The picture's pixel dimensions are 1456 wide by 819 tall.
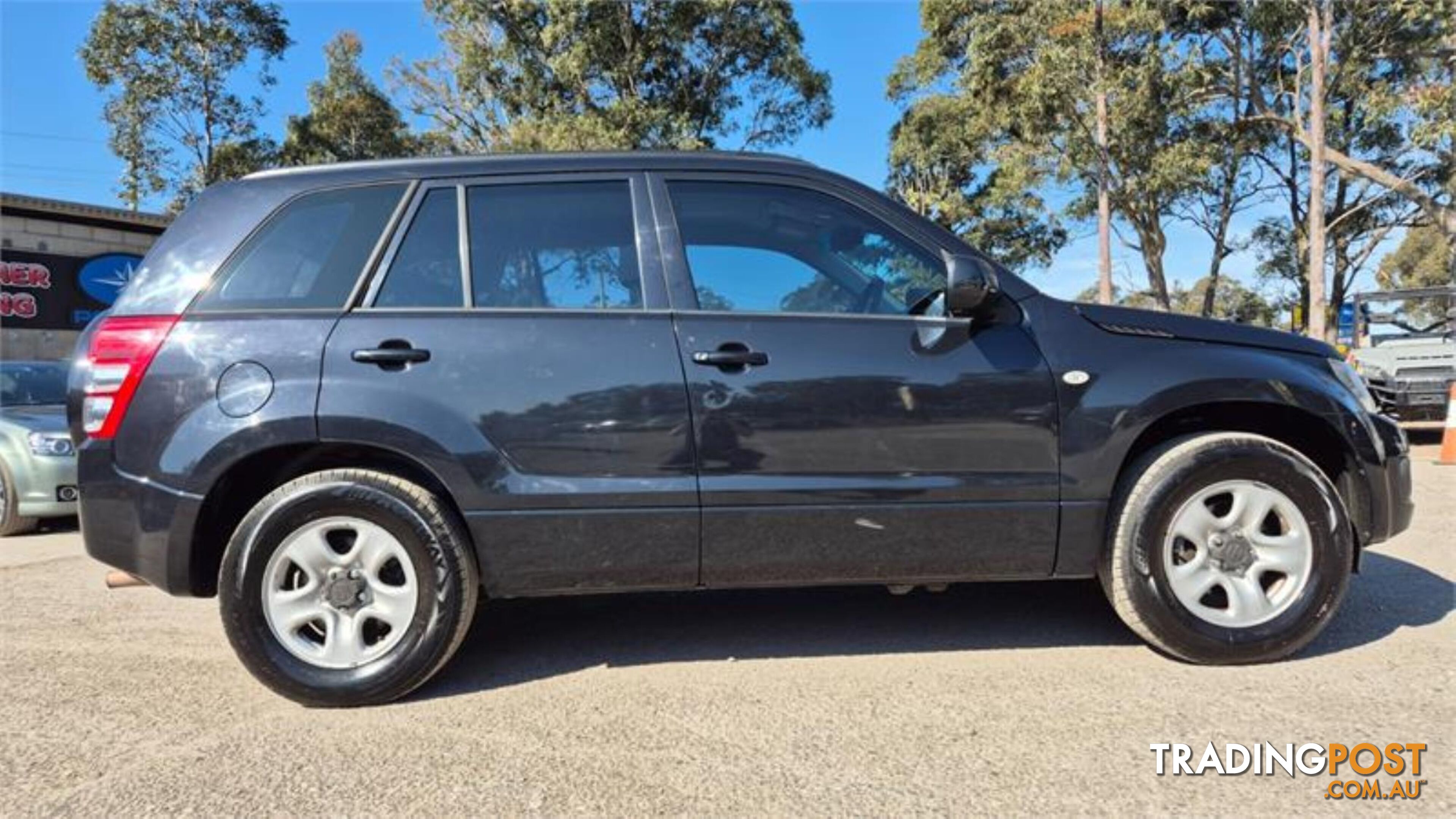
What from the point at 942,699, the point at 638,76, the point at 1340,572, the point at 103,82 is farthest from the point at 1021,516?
the point at 103,82

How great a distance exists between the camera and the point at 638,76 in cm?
1886

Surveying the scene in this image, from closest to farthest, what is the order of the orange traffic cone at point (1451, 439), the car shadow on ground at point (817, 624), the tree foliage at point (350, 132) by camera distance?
the car shadow on ground at point (817, 624), the orange traffic cone at point (1451, 439), the tree foliage at point (350, 132)

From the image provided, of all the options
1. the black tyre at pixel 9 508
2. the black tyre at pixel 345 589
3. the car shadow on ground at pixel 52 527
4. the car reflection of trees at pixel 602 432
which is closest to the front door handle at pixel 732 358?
the car reflection of trees at pixel 602 432

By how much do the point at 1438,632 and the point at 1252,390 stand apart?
4.36 ft

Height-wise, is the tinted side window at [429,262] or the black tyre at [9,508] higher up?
the tinted side window at [429,262]

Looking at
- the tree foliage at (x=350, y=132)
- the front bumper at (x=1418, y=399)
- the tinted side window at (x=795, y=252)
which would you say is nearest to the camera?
the tinted side window at (x=795, y=252)

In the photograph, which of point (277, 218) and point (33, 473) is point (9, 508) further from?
point (277, 218)

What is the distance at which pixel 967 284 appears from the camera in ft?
9.68

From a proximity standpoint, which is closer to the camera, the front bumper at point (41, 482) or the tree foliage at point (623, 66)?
the front bumper at point (41, 482)

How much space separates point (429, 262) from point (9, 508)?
18.5 feet

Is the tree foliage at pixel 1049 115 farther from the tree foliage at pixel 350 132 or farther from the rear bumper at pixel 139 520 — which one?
the rear bumper at pixel 139 520

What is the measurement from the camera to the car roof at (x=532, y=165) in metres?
3.20

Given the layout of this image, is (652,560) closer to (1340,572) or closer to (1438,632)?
(1340,572)

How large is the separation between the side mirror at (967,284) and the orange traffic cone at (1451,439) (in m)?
7.62
